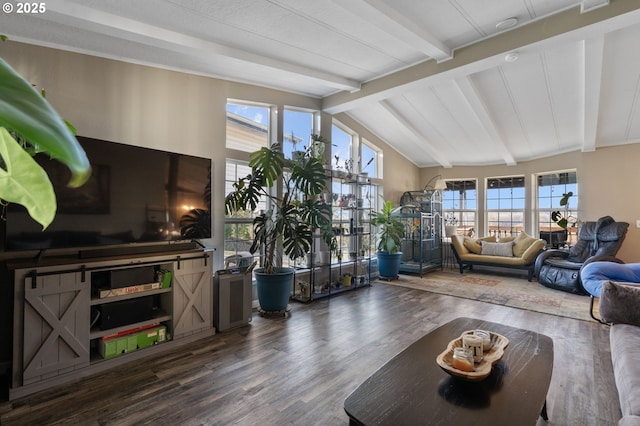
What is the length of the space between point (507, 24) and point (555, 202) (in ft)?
15.4

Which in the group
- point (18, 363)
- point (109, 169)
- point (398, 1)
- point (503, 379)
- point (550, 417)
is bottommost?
point (550, 417)

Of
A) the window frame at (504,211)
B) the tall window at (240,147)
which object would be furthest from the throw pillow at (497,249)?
the tall window at (240,147)

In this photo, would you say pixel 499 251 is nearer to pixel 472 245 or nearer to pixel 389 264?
pixel 472 245

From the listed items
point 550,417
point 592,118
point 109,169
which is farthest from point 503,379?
point 592,118

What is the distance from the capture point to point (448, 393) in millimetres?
1557

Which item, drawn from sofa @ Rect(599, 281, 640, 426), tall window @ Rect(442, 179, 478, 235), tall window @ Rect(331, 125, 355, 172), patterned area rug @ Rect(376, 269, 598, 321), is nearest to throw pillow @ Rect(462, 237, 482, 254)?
patterned area rug @ Rect(376, 269, 598, 321)

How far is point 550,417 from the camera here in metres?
2.02

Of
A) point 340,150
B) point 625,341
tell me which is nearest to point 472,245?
point 340,150

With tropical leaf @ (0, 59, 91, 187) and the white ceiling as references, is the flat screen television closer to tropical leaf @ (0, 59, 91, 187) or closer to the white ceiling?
the white ceiling

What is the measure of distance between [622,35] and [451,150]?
3638mm

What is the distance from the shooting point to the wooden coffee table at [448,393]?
1388 mm

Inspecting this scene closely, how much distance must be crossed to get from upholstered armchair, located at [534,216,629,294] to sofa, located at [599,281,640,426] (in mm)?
2459

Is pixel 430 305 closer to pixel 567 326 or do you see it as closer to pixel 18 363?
pixel 567 326

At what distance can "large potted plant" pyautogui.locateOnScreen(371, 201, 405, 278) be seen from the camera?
5.81m
